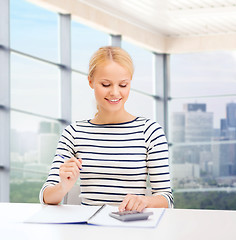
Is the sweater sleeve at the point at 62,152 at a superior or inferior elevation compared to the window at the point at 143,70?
inferior

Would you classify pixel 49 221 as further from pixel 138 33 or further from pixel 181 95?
pixel 181 95

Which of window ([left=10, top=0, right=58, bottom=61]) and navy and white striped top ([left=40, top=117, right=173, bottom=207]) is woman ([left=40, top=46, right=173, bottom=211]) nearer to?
navy and white striped top ([left=40, top=117, right=173, bottom=207])

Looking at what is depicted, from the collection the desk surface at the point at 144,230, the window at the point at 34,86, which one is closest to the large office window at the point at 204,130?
the window at the point at 34,86

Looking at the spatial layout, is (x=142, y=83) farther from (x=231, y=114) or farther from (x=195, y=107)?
(x=231, y=114)

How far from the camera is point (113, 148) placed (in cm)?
204

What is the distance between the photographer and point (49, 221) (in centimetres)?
150

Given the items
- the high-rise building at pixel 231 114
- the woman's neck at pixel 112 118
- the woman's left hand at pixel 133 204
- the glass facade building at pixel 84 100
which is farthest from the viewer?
the high-rise building at pixel 231 114

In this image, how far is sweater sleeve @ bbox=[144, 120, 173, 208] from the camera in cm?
195

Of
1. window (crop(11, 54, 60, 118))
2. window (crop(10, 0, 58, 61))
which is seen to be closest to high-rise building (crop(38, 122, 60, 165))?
window (crop(11, 54, 60, 118))

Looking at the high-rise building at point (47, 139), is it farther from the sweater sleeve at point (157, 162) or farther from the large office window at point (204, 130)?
the sweater sleeve at point (157, 162)

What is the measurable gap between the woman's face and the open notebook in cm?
47

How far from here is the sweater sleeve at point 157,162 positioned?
195cm

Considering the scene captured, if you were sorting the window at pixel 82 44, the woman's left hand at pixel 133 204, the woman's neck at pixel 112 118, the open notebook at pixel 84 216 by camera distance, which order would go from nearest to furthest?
1. the open notebook at pixel 84 216
2. the woman's left hand at pixel 133 204
3. the woman's neck at pixel 112 118
4. the window at pixel 82 44

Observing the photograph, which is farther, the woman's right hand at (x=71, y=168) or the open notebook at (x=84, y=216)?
the woman's right hand at (x=71, y=168)
